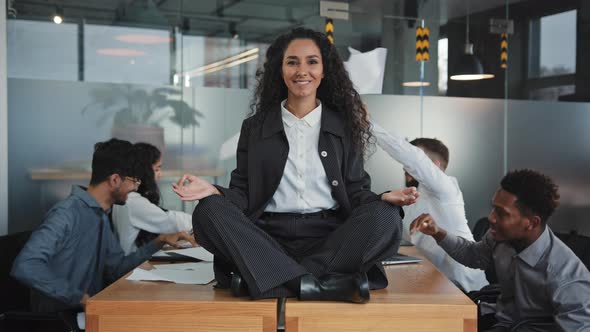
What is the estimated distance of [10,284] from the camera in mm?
2893

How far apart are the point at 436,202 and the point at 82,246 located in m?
1.58

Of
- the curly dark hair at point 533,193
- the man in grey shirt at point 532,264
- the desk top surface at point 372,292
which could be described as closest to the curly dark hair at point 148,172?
the desk top surface at point 372,292

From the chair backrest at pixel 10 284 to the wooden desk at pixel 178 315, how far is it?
98 centimetres

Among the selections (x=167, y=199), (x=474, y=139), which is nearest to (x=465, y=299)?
(x=167, y=199)

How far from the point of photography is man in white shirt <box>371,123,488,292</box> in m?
3.29

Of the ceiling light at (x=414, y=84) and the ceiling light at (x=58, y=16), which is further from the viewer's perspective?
the ceiling light at (x=414, y=84)

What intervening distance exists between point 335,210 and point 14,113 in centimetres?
275

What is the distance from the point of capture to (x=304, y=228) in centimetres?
242

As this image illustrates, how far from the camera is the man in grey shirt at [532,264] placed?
2400 millimetres

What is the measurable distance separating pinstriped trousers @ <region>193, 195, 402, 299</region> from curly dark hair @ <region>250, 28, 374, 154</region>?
20.7 inches

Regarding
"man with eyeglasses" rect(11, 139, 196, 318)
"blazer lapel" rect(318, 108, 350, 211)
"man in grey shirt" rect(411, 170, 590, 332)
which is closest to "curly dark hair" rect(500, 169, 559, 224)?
"man in grey shirt" rect(411, 170, 590, 332)

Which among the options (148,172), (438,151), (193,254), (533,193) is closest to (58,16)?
(148,172)

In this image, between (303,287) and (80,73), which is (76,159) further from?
(303,287)

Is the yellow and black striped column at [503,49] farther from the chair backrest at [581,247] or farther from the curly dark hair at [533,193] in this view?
the curly dark hair at [533,193]
